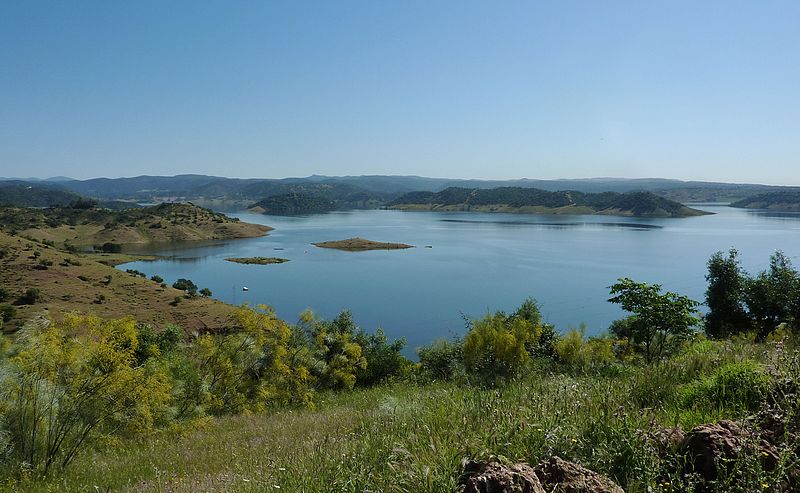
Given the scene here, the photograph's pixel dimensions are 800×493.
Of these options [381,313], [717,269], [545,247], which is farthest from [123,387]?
[545,247]

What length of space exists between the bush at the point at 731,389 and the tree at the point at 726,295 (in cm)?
3210

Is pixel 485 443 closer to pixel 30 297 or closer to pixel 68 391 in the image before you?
pixel 68 391

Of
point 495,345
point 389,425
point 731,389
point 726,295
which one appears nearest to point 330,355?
point 495,345

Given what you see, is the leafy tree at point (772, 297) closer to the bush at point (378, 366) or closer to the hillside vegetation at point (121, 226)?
A: the bush at point (378, 366)

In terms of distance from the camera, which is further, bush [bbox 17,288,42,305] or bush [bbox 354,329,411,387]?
bush [bbox 17,288,42,305]

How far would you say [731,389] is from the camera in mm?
3773

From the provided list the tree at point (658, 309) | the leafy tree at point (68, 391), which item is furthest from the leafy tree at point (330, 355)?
the tree at point (658, 309)

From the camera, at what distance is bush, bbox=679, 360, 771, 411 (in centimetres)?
352

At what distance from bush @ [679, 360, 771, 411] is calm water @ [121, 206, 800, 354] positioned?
1578 inches

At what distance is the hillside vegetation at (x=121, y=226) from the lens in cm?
12150

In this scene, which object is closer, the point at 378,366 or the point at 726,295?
the point at 378,366

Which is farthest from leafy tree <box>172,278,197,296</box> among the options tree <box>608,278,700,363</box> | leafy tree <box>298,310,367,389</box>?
tree <box>608,278,700,363</box>

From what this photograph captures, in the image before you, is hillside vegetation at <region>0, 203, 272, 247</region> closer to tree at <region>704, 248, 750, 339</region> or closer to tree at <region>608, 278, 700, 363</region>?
tree at <region>704, 248, 750, 339</region>

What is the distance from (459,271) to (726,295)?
48.9 m
